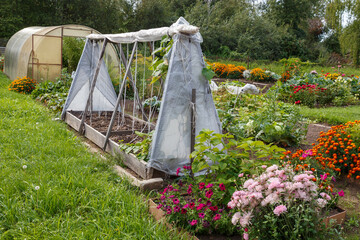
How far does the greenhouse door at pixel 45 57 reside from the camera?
10492 mm

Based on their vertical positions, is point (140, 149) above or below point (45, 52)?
below

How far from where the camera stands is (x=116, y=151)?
4469mm

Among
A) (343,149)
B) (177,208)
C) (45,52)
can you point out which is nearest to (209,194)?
(177,208)

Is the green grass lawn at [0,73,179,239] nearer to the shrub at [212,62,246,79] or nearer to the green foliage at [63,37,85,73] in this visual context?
the green foliage at [63,37,85,73]

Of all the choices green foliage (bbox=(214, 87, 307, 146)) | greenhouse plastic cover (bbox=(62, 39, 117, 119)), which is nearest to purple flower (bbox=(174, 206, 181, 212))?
green foliage (bbox=(214, 87, 307, 146))

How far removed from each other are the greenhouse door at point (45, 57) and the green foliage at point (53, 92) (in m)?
1.11

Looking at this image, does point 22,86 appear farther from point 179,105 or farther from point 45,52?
point 179,105

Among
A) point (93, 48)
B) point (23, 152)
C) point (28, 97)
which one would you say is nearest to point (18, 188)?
point (23, 152)

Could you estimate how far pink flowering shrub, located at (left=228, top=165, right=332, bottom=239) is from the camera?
77.1 inches

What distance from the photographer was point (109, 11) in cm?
2331

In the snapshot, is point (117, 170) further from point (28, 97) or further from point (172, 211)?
point (28, 97)

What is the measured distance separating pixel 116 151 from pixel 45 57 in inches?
297

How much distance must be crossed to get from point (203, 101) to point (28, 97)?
6591mm

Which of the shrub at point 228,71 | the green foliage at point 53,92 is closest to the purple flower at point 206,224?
the green foliage at point 53,92
